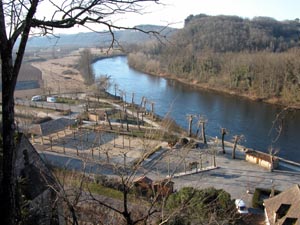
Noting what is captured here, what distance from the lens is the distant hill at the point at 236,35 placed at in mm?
55000

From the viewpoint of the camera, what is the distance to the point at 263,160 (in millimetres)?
19250

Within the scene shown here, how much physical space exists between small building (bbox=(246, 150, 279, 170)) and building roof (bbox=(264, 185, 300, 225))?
6065 mm

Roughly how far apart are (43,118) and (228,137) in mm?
13445

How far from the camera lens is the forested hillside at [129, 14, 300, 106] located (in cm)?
3562

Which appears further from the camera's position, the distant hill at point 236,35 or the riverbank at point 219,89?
the distant hill at point 236,35

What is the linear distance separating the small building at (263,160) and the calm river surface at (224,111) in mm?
2158

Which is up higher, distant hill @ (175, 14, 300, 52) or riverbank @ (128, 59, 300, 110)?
distant hill @ (175, 14, 300, 52)

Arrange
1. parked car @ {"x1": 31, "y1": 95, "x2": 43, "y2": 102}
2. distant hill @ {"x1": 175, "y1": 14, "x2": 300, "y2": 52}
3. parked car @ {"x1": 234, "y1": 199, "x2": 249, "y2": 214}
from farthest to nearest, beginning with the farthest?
distant hill @ {"x1": 175, "y1": 14, "x2": 300, "y2": 52} → parked car @ {"x1": 31, "y1": 95, "x2": 43, "y2": 102} → parked car @ {"x1": 234, "y1": 199, "x2": 249, "y2": 214}

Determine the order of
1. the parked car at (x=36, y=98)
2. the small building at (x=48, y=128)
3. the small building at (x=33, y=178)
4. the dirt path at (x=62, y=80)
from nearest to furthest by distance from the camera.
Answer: the small building at (x=33, y=178)
the small building at (x=48, y=128)
the parked car at (x=36, y=98)
the dirt path at (x=62, y=80)

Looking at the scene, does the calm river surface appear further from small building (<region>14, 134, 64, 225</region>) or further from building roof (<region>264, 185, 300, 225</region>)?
small building (<region>14, 134, 64, 225</region>)

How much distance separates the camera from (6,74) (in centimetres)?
311

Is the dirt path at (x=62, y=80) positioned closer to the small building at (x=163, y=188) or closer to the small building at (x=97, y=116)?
the small building at (x=97, y=116)

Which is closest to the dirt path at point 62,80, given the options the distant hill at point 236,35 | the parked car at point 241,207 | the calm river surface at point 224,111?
the calm river surface at point 224,111

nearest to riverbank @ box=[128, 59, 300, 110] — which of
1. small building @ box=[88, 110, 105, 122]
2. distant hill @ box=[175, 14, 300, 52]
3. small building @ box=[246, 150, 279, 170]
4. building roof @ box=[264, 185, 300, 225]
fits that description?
distant hill @ box=[175, 14, 300, 52]
